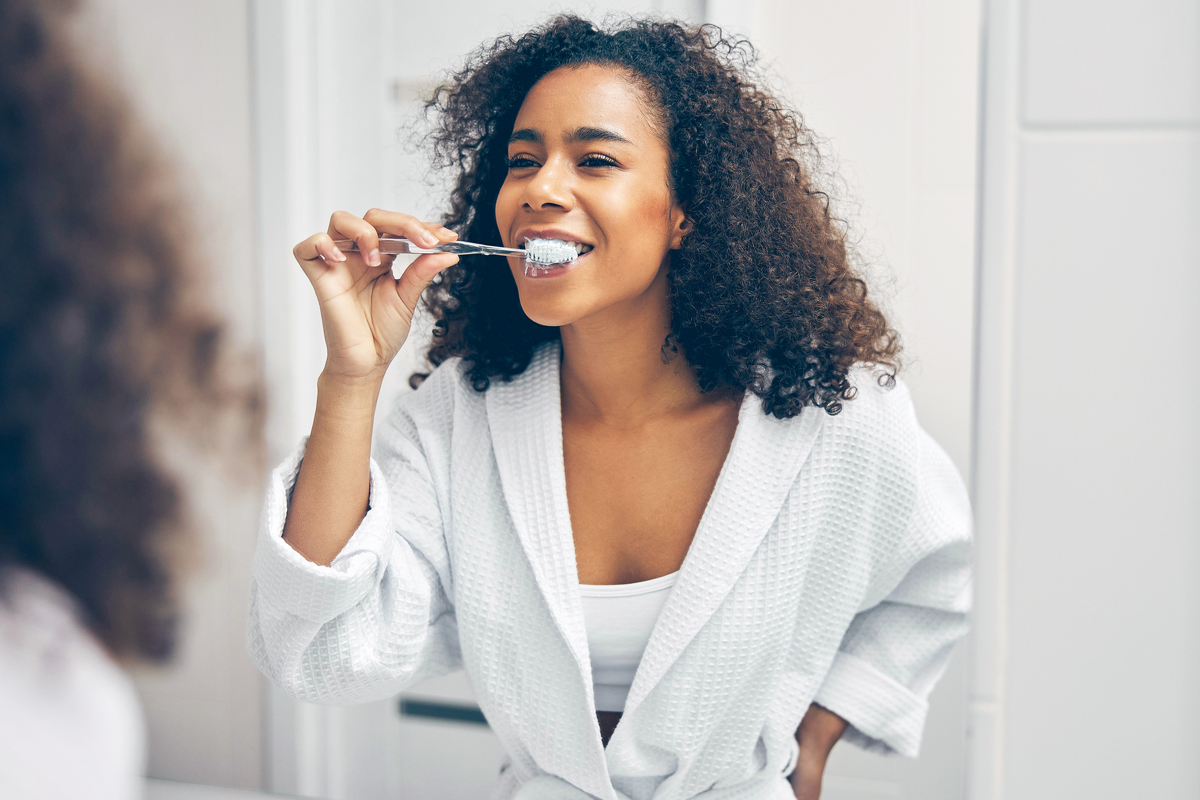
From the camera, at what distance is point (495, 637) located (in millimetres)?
619

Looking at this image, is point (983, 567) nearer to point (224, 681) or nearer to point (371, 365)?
point (371, 365)

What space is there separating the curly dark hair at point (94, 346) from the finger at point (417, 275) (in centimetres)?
21

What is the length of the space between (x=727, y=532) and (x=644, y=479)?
0.10 metres

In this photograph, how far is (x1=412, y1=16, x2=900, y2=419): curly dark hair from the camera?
61 cm

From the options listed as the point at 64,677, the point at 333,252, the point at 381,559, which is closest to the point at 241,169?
the point at 333,252

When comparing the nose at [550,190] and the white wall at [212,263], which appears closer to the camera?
the nose at [550,190]

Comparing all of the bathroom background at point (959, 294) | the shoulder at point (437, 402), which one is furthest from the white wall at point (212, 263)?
the shoulder at point (437, 402)

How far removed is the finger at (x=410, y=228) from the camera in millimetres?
549

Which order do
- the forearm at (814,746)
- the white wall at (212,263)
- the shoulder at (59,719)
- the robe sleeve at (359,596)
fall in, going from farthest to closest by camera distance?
the white wall at (212,263), the forearm at (814,746), the robe sleeve at (359,596), the shoulder at (59,719)

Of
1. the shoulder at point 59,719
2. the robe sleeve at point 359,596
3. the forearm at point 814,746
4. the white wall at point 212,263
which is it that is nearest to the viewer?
the shoulder at point 59,719

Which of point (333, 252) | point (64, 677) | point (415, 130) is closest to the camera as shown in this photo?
point (64, 677)

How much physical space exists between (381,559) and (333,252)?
0.70 feet

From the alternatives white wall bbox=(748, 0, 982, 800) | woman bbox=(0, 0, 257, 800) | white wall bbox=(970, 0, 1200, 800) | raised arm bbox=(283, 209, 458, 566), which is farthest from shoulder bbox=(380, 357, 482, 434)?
white wall bbox=(970, 0, 1200, 800)

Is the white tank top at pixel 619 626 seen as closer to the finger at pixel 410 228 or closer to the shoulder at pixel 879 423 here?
the shoulder at pixel 879 423
